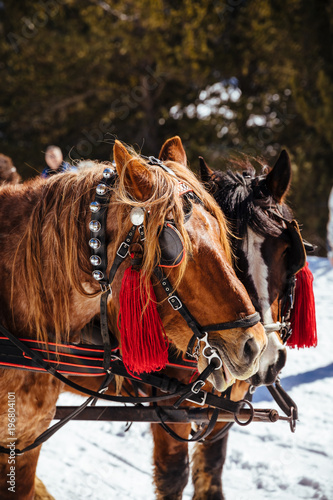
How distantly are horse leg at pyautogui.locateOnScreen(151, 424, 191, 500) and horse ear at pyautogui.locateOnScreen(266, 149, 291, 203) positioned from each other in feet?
3.91

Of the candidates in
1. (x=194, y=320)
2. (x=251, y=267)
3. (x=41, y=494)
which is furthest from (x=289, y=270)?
(x=41, y=494)

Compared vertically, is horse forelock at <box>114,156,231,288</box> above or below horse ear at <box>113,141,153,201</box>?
below

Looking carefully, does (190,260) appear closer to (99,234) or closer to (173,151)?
(99,234)

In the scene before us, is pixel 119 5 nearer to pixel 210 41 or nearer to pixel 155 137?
pixel 210 41

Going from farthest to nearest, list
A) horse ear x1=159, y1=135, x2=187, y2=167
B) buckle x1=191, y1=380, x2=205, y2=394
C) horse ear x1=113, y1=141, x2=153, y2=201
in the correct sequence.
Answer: horse ear x1=159, y1=135, x2=187, y2=167, buckle x1=191, y1=380, x2=205, y2=394, horse ear x1=113, y1=141, x2=153, y2=201

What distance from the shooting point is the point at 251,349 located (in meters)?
1.33

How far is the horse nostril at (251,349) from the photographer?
4.33ft

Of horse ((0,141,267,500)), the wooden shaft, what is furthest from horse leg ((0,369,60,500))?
the wooden shaft

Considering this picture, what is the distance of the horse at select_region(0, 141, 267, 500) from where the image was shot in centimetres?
131

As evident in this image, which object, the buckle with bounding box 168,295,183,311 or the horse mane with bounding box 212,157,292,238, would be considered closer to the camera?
the buckle with bounding box 168,295,183,311

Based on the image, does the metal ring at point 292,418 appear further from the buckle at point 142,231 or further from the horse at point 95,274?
the buckle at point 142,231

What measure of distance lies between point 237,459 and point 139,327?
219cm

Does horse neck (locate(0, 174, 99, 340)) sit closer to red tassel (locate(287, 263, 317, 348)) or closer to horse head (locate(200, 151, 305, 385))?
horse head (locate(200, 151, 305, 385))

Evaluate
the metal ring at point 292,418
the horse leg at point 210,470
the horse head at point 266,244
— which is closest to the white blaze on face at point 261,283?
the horse head at point 266,244
